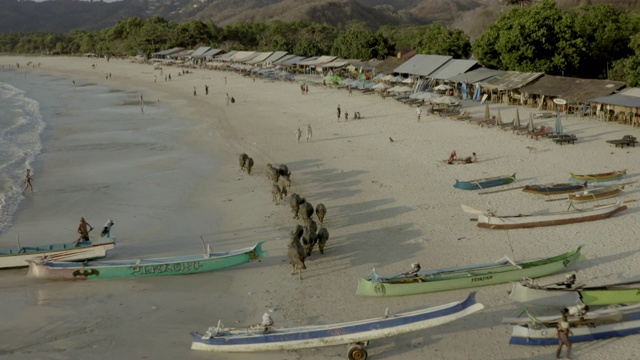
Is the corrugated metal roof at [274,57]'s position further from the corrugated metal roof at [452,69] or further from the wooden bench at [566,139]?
the wooden bench at [566,139]

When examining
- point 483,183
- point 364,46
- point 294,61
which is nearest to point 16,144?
point 483,183

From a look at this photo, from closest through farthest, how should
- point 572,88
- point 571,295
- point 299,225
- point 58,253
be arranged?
point 571,295, point 58,253, point 299,225, point 572,88

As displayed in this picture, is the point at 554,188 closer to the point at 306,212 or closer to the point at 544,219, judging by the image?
the point at 544,219

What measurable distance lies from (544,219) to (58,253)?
46.3 ft

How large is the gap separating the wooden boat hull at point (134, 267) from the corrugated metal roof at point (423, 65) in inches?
1318

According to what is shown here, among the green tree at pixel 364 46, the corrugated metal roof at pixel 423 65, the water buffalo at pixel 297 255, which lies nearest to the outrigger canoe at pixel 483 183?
the water buffalo at pixel 297 255

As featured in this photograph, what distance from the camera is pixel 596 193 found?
792 inches

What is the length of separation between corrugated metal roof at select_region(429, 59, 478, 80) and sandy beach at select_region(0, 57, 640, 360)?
239 inches

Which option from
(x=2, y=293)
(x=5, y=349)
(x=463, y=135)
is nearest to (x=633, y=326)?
(x=5, y=349)

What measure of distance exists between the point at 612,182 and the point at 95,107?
1651 inches

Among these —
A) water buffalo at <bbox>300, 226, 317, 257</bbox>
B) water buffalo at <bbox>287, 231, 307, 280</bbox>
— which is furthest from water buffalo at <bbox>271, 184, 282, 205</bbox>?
water buffalo at <bbox>287, 231, 307, 280</bbox>

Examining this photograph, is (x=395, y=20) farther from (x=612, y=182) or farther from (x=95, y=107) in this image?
(x=612, y=182)

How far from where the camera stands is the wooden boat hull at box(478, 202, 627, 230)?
1772cm

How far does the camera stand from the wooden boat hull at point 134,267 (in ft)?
50.9
